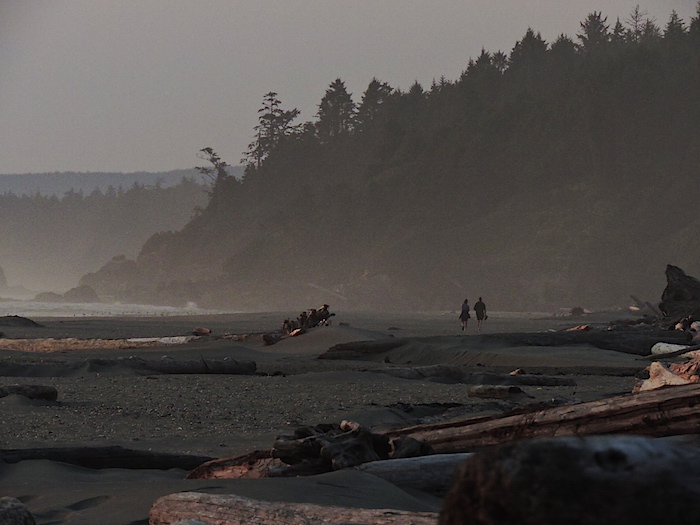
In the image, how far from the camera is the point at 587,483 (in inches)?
53.2

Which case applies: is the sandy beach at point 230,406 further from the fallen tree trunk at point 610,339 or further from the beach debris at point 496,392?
the fallen tree trunk at point 610,339

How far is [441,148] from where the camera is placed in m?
73.2

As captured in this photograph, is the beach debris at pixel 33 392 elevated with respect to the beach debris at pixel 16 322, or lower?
lower

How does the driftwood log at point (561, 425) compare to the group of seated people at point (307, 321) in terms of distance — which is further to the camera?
the group of seated people at point (307, 321)

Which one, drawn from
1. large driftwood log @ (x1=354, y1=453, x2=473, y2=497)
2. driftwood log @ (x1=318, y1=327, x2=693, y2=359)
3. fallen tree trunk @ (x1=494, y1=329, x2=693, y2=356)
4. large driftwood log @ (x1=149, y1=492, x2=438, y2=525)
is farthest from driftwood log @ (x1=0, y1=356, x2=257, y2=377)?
large driftwood log @ (x1=149, y1=492, x2=438, y2=525)

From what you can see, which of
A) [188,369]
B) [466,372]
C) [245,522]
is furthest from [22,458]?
[466,372]

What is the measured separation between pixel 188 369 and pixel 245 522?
942 centimetres

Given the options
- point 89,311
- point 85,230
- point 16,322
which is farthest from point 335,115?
point 85,230

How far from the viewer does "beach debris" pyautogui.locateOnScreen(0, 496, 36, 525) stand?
3.20 m

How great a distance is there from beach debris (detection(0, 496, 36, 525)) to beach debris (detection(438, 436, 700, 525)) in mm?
2400

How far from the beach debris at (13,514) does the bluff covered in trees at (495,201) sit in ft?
185

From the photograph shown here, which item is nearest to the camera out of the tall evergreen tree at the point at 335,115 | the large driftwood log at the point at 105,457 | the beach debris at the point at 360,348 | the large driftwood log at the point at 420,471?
the large driftwood log at the point at 420,471

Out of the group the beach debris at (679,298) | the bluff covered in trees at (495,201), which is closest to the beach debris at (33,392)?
the beach debris at (679,298)

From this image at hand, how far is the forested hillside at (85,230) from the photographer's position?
587 ft
